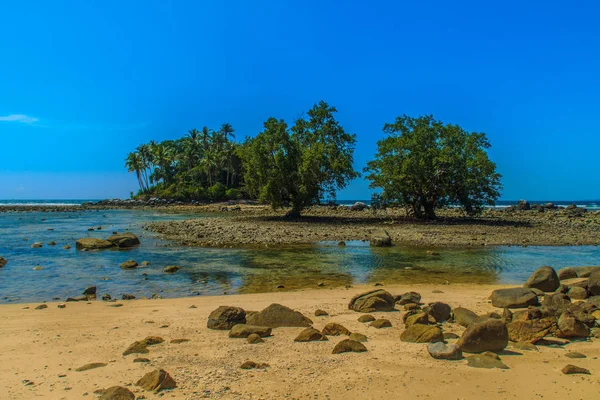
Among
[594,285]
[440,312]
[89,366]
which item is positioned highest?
[594,285]

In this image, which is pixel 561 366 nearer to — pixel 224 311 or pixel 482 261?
pixel 224 311

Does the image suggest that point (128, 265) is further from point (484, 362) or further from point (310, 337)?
point (484, 362)

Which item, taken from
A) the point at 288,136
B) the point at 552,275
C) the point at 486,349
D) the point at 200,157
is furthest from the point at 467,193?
the point at 200,157

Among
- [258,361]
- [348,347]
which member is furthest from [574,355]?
[258,361]

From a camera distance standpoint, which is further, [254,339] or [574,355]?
[254,339]

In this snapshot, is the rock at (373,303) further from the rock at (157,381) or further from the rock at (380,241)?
the rock at (380,241)

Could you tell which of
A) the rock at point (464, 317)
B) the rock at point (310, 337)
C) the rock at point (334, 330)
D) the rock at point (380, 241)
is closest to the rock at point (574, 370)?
the rock at point (464, 317)

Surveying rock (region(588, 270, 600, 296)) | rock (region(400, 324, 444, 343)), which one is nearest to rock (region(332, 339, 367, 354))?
rock (region(400, 324, 444, 343))

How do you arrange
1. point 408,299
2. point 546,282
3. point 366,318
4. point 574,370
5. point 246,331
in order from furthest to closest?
point 546,282 < point 408,299 < point 366,318 < point 246,331 < point 574,370

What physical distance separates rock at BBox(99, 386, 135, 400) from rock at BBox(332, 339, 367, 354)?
120 inches

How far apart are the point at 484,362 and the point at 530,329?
64.5 inches

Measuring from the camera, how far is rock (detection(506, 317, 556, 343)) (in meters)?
7.41

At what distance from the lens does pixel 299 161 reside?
133 feet

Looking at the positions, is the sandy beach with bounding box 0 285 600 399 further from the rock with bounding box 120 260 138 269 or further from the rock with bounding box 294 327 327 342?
the rock with bounding box 120 260 138 269
